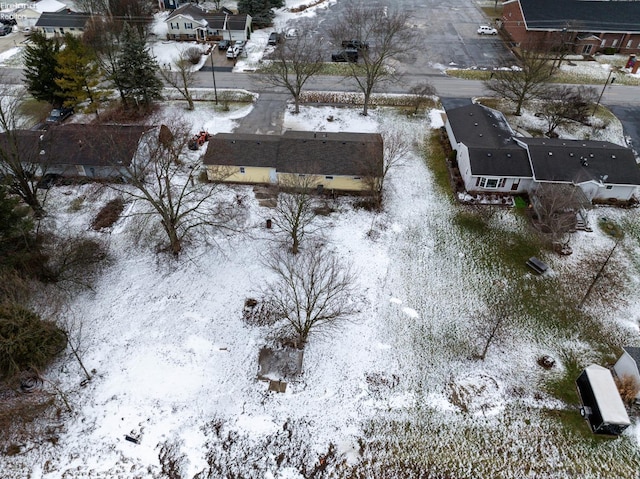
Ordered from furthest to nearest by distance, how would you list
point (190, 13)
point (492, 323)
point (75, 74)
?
point (190, 13) < point (75, 74) < point (492, 323)

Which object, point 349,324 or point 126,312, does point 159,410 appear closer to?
point 126,312

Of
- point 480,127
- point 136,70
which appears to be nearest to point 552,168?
point 480,127

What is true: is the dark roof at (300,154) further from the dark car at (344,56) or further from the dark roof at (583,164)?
the dark car at (344,56)

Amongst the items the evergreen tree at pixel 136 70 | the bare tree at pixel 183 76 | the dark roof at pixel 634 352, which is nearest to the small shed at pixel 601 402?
the dark roof at pixel 634 352

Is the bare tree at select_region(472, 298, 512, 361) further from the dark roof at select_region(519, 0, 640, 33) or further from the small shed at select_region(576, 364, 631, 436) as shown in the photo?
the dark roof at select_region(519, 0, 640, 33)

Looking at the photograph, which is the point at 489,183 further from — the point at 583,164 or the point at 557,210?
the point at 583,164

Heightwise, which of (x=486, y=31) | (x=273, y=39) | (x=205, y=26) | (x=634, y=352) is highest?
(x=486, y=31)

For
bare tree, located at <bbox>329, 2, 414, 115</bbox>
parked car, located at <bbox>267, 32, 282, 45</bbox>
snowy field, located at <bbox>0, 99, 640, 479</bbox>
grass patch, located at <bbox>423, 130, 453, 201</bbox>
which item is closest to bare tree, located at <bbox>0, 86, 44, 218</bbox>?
snowy field, located at <bbox>0, 99, 640, 479</bbox>

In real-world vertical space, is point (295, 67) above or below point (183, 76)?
above
